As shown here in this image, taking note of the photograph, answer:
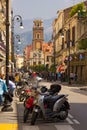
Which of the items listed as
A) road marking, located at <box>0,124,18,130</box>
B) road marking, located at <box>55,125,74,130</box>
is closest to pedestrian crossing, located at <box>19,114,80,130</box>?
road marking, located at <box>55,125,74,130</box>

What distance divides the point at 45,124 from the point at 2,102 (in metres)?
6.10

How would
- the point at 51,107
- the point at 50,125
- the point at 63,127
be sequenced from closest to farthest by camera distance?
the point at 63,127
the point at 50,125
the point at 51,107

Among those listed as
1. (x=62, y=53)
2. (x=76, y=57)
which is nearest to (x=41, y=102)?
(x=76, y=57)

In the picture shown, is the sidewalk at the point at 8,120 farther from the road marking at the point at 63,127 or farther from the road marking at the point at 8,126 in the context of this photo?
the road marking at the point at 63,127

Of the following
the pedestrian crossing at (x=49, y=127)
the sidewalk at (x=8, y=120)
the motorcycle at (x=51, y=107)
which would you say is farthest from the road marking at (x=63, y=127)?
the sidewalk at (x=8, y=120)

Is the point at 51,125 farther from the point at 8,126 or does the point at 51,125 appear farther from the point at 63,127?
the point at 8,126

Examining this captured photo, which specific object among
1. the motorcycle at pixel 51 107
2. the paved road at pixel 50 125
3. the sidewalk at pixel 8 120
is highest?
the motorcycle at pixel 51 107

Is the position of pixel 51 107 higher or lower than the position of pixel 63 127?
higher

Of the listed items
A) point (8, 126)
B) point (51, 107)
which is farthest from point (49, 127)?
point (51, 107)

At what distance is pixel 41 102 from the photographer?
18.0m

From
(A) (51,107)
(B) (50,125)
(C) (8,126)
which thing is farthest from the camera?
(A) (51,107)

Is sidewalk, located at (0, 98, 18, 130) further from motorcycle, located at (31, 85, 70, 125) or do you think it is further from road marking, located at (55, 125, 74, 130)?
road marking, located at (55, 125, 74, 130)

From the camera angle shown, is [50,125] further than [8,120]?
No

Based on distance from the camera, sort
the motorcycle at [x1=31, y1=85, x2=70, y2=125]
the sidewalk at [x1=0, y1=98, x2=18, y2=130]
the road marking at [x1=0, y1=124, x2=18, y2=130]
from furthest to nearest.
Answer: the motorcycle at [x1=31, y1=85, x2=70, y2=125] → the sidewalk at [x1=0, y1=98, x2=18, y2=130] → the road marking at [x1=0, y1=124, x2=18, y2=130]
